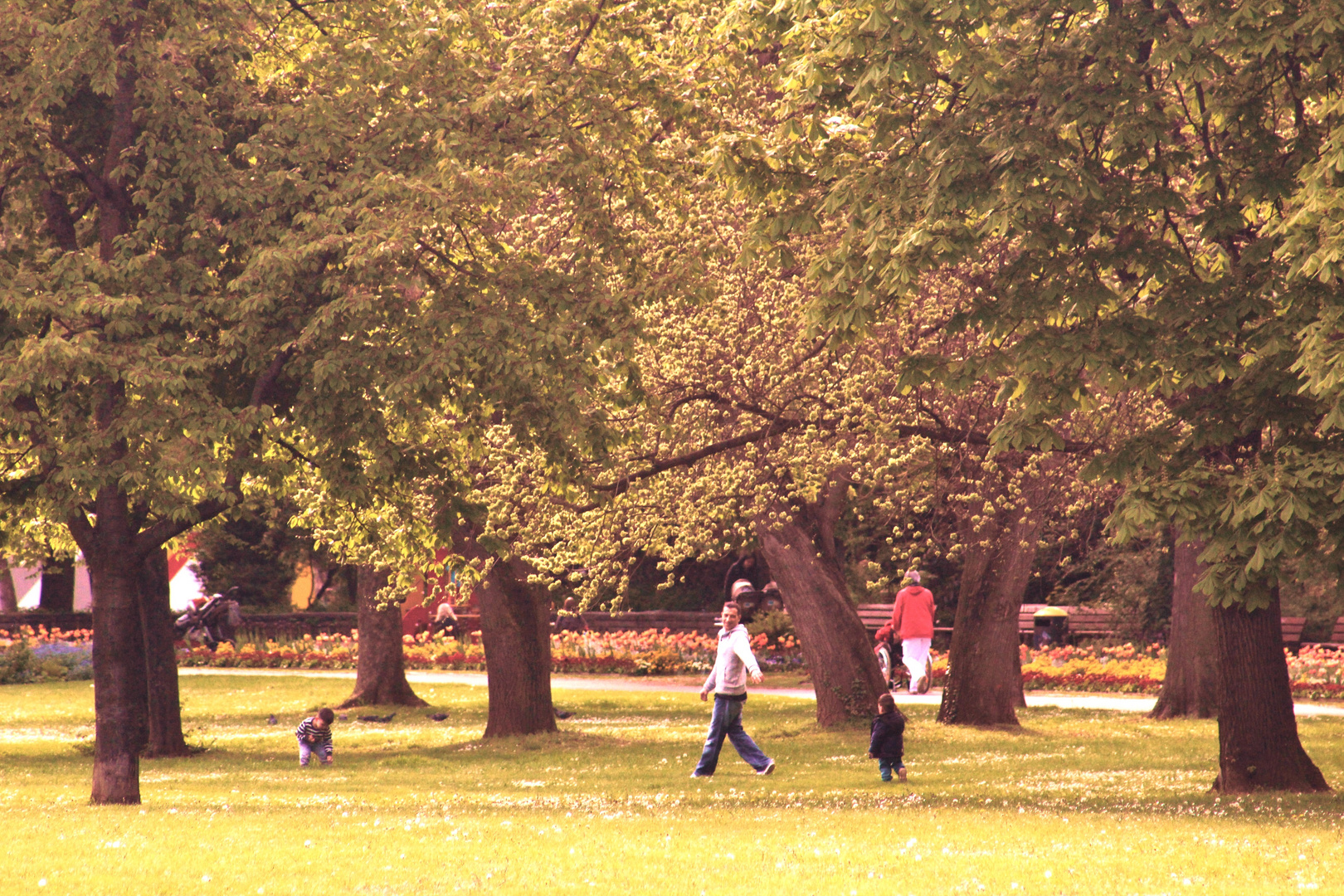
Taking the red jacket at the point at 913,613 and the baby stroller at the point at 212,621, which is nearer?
the red jacket at the point at 913,613

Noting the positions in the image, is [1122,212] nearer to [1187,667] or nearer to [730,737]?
[730,737]

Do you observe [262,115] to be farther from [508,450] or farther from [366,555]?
[366,555]

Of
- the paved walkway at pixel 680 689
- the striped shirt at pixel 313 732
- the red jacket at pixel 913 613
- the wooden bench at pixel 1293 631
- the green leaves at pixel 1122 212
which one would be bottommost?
the paved walkway at pixel 680 689

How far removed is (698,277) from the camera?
45.0 ft

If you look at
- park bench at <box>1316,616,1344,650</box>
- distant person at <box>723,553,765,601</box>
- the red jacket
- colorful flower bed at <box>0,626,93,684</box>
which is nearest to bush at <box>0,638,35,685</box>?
colorful flower bed at <box>0,626,93,684</box>

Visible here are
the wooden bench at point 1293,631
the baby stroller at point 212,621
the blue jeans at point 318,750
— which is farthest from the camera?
the baby stroller at point 212,621

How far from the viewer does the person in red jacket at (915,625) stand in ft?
71.3

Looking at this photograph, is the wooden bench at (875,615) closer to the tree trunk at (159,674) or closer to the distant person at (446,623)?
the distant person at (446,623)

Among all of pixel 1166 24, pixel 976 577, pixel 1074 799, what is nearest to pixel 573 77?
pixel 1166 24

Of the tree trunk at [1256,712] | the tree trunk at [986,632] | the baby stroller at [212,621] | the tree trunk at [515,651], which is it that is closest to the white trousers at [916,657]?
the tree trunk at [986,632]

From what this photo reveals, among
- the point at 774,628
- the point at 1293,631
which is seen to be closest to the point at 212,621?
the point at 774,628

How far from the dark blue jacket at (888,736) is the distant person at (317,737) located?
6.86m

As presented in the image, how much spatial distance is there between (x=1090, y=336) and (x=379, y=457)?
5957 mm

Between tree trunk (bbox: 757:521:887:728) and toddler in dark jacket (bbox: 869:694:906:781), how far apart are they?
15.4ft
